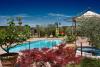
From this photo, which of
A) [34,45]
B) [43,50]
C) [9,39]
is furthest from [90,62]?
[34,45]

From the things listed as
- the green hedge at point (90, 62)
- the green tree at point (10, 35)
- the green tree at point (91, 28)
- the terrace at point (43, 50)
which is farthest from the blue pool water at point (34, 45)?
the green hedge at point (90, 62)

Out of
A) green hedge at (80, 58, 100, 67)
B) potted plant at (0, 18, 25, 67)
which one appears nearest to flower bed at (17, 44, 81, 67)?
potted plant at (0, 18, 25, 67)

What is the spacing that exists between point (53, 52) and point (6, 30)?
16.5 ft

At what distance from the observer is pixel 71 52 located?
741 centimetres

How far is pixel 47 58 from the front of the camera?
6.87 m

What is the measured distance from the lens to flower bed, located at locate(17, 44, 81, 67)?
22.5 ft

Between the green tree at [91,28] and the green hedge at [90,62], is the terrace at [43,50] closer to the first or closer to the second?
the green tree at [91,28]

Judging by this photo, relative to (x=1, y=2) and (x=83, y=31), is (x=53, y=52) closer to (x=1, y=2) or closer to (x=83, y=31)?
(x=83, y=31)

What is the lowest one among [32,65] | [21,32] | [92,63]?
[92,63]

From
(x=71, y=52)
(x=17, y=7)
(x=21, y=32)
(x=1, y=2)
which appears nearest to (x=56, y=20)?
(x=1, y=2)

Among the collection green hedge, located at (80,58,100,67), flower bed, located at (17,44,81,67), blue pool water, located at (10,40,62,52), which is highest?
flower bed, located at (17,44,81,67)

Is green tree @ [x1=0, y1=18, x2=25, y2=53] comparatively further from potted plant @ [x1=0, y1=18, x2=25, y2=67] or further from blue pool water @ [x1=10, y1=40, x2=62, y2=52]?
blue pool water @ [x1=10, y1=40, x2=62, y2=52]

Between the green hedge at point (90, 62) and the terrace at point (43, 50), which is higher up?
the terrace at point (43, 50)

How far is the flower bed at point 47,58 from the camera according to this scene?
22.5 feet
